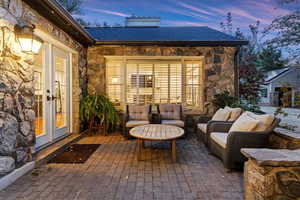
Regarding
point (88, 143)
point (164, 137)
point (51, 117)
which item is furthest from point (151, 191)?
point (51, 117)

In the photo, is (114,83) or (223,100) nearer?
(223,100)

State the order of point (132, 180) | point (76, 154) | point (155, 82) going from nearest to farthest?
point (132, 180) < point (76, 154) < point (155, 82)

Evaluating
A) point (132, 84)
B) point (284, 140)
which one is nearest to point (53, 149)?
point (132, 84)

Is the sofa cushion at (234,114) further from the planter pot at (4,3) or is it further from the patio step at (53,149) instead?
the planter pot at (4,3)

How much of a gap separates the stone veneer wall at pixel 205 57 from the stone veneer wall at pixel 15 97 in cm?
218

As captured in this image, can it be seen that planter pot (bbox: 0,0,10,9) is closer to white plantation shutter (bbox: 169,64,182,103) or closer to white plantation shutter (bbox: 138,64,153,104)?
white plantation shutter (bbox: 138,64,153,104)

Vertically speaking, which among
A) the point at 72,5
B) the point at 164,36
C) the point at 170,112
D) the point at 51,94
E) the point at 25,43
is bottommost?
the point at 170,112

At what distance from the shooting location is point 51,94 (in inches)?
129

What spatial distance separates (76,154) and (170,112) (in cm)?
248

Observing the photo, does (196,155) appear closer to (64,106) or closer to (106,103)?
(106,103)

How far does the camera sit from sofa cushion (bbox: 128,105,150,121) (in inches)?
170

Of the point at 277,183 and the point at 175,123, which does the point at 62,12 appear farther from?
the point at 277,183

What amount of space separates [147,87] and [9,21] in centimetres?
353

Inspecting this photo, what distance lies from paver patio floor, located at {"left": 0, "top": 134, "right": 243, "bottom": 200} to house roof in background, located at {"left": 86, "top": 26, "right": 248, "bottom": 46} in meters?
3.11
